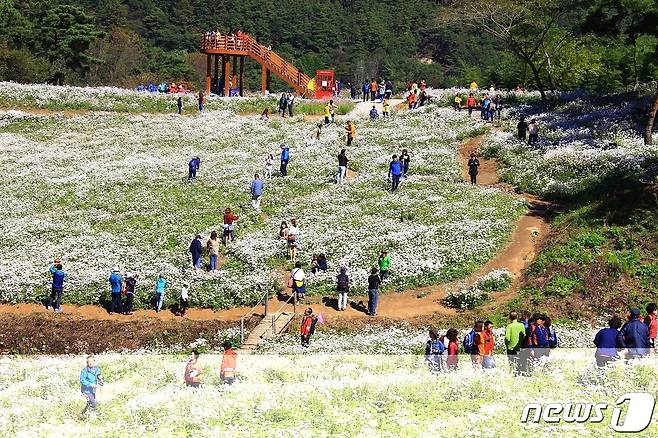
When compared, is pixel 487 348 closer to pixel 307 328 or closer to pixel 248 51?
pixel 307 328

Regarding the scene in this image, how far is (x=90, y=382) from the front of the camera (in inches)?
755

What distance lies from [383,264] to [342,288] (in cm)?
256

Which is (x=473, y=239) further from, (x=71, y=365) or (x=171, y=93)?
(x=171, y=93)

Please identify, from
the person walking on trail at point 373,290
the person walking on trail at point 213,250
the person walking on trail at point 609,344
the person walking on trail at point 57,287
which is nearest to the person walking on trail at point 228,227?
the person walking on trail at point 213,250

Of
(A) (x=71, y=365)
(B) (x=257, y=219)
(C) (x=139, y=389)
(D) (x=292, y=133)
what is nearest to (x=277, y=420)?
(C) (x=139, y=389)

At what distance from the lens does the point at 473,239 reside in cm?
3550

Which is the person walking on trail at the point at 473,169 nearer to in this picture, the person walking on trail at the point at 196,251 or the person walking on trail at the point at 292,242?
the person walking on trail at the point at 292,242

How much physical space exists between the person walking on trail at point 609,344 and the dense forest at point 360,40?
31.4 m

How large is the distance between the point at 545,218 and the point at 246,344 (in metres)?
17.0

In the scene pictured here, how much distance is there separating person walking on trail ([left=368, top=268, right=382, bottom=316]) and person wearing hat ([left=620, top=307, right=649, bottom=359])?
38.9 ft

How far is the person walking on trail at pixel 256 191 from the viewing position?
1601 inches

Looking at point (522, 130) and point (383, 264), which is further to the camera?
point (522, 130)

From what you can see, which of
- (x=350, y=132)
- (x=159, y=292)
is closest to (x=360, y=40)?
(x=350, y=132)

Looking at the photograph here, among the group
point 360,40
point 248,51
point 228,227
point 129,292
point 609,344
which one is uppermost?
point 360,40
